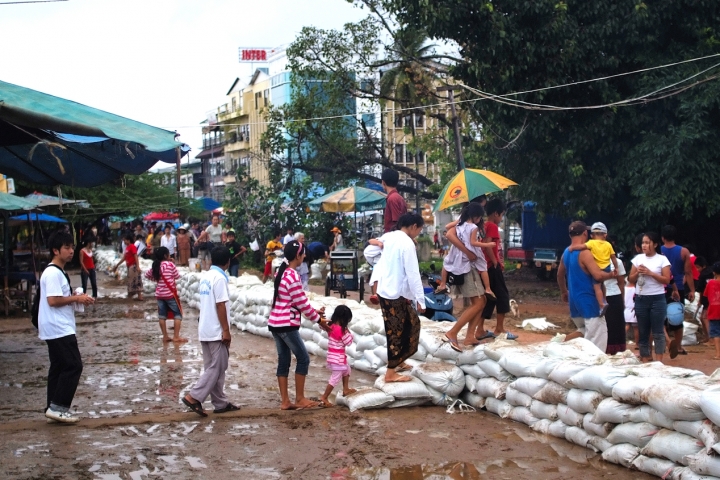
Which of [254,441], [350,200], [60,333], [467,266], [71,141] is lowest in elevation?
[254,441]

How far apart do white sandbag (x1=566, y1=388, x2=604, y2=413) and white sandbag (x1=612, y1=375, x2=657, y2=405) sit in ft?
0.76

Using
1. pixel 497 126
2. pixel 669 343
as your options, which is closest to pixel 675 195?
pixel 497 126

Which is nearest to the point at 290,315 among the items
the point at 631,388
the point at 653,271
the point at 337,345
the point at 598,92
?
the point at 337,345

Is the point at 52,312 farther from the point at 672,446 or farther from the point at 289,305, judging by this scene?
the point at 672,446

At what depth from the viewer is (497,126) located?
60.0 ft

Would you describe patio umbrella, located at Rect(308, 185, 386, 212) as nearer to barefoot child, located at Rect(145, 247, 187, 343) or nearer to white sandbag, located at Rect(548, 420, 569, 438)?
barefoot child, located at Rect(145, 247, 187, 343)

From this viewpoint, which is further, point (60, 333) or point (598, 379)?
point (60, 333)

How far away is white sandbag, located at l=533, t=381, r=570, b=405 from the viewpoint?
601cm

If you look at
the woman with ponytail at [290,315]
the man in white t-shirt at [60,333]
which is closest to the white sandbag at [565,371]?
the woman with ponytail at [290,315]

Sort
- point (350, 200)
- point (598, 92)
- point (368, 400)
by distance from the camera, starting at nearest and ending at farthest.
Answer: point (368, 400)
point (598, 92)
point (350, 200)

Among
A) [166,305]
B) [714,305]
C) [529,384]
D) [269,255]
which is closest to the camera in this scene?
[529,384]

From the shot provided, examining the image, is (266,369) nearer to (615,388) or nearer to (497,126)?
(615,388)

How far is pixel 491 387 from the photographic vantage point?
6.82 metres

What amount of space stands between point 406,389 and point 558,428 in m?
1.44
